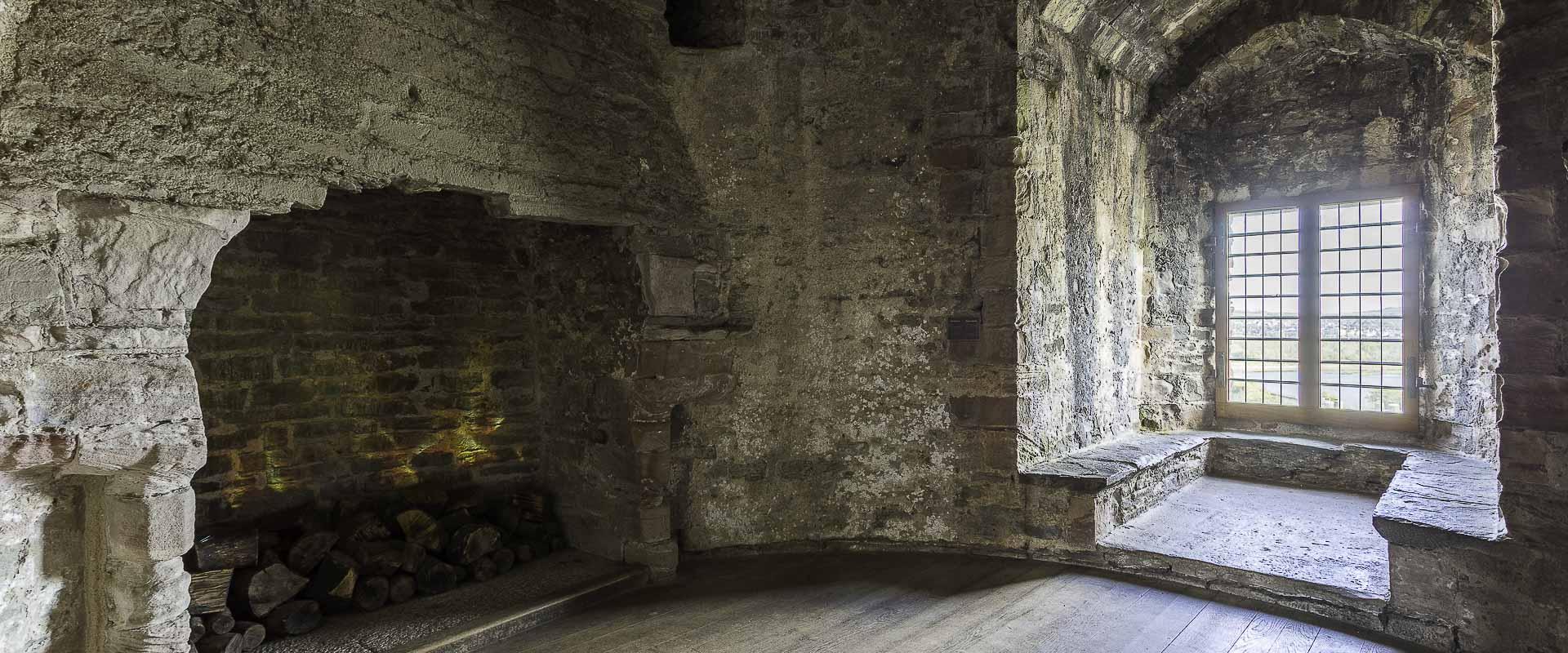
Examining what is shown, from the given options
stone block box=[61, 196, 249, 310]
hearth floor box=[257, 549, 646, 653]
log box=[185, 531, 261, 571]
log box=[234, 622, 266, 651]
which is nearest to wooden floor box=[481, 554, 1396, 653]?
hearth floor box=[257, 549, 646, 653]

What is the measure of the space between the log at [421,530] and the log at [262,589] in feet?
2.01

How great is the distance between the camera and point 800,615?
11.2 ft

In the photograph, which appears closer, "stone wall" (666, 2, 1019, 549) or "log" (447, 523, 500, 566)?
"log" (447, 523, 500, 566)

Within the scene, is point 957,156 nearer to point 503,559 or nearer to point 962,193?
point 962,193

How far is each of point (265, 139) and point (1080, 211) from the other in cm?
410

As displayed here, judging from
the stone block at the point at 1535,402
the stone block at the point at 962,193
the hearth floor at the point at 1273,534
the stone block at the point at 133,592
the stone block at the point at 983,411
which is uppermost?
the stone block at the point at 962,193

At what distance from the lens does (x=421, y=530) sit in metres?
3.93

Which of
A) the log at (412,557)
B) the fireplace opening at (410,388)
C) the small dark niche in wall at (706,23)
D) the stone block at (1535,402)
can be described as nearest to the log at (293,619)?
the fireplace opening at (410,388)

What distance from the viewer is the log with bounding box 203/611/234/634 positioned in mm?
3021

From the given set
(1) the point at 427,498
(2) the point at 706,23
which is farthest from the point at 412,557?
(2) the point at 706,23

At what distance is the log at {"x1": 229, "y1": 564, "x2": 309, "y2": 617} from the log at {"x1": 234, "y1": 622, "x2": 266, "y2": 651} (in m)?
0.09

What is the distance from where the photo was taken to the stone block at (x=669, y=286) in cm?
379

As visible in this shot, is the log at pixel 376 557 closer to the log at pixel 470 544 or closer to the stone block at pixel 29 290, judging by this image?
the log at pixel 470 544

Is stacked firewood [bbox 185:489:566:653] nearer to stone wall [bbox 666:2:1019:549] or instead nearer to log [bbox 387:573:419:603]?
log [bbox 387:573:419:603]
